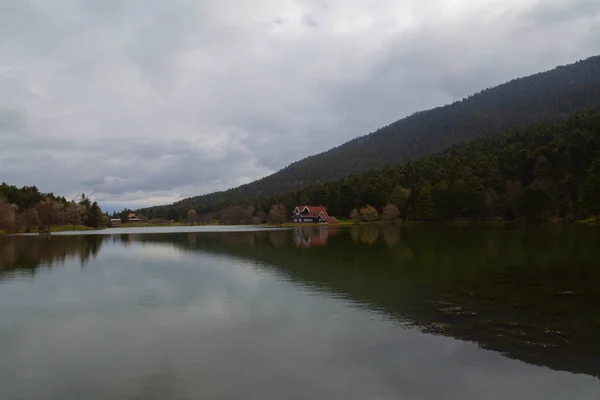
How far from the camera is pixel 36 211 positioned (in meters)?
124

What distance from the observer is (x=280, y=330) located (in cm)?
1716

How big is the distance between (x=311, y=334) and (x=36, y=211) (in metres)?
132

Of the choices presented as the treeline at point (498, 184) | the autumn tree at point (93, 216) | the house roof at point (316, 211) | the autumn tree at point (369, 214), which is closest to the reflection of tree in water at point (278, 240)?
the autumn tree at point (369, 214)

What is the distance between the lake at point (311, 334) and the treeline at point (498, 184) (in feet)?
251

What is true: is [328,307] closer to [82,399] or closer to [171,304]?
[171,304]

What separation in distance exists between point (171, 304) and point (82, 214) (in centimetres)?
14610

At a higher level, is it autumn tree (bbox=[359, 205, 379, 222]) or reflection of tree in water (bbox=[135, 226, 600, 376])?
autumn tree (bbox=[359, 205, 379, 222])

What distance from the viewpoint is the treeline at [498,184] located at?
336 feet

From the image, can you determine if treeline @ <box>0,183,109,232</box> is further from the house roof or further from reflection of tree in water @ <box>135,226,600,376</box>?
reflection of tree in water @ <box>135,226,600,376</box>

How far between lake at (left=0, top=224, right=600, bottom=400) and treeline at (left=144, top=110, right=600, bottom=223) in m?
76.4

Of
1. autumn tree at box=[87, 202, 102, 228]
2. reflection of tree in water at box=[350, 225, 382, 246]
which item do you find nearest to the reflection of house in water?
reflection of tree in water at box=[350, 225, 382, 246]

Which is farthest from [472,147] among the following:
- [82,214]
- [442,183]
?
[82,214]

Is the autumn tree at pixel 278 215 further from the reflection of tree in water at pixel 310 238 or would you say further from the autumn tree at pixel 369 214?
the reflection of tree in water at pixel 310 238

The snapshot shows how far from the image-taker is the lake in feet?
38.3
